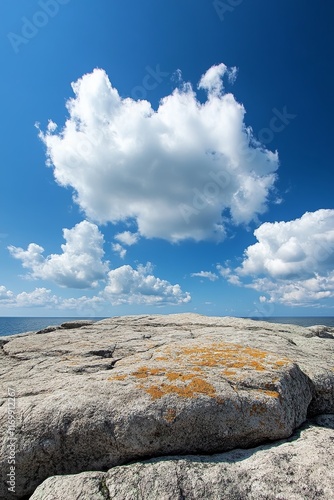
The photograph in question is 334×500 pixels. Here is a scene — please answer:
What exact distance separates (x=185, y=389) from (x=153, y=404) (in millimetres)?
911

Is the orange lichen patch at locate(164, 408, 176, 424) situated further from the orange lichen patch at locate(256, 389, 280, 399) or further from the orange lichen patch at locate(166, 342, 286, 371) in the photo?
the orange lichen patch at locate(256, 389, 280, 399)

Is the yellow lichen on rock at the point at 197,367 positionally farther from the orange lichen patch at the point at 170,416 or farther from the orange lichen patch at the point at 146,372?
the orange lichen patch at the point at 170,416

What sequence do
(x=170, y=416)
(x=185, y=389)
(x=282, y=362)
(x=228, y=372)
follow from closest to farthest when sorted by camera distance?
(x=170, y=416), (x=185, y=389), (x=228, y=372), (x=282, y=362)

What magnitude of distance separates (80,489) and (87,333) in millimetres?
9982

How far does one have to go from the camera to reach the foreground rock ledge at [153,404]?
611 centimetres

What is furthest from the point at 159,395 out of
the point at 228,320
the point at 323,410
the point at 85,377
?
the point at 228,320

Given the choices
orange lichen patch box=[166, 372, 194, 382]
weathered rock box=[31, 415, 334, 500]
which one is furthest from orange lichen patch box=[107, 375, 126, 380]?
weathered rock box=[31, 415, 334, 500]

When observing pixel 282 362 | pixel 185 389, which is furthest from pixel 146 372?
pixel 282 362

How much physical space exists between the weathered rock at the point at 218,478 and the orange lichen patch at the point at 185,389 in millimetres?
1241

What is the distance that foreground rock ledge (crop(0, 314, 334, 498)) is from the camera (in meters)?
6.11

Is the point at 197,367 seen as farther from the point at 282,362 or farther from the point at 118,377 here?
the point at 282,362

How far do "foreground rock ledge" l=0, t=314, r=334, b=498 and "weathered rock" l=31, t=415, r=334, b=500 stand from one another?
0.40m

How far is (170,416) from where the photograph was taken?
6305 millimetres

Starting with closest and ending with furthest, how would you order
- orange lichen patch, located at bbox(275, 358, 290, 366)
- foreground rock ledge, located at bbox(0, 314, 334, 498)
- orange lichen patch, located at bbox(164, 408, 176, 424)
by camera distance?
foreground rock ledge, located at bbox(0, 314, 334, 498)
orange lichen patch, located at bbox(164, 408, 176, 424)
orange lichen patch, located at bbox(275, 358, 290, 366)
